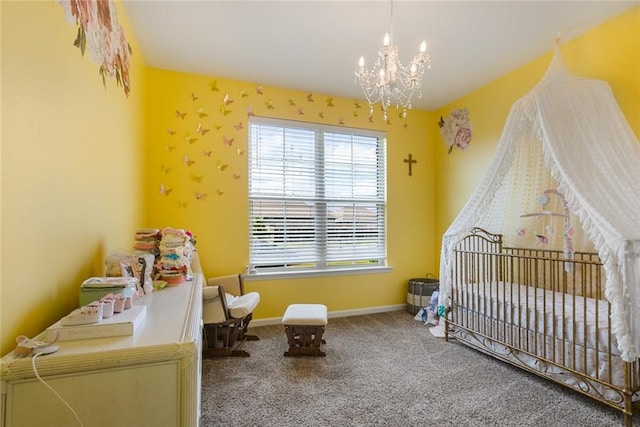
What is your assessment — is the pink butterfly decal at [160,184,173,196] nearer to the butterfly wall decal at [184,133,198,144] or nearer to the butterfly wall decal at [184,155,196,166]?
the butterfly wall decal at [184,155,196,166]

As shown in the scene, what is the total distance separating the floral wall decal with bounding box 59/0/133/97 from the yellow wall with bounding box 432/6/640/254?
341 cm

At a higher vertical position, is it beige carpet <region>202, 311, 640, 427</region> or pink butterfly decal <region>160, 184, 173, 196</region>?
pink butterfly decal <region>160, 184, 173, 196</region>

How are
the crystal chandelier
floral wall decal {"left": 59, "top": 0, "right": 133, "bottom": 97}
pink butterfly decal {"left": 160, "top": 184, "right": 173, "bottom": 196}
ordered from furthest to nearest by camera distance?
pink butterfly decal {"left": 160, "top": 184, "right": 173, "bottom": 196} → the crystal chandelier → floral wall decal {"left": 59, "top": 0, "right": 133, "bottom": 97}

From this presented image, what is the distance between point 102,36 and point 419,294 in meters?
3.67

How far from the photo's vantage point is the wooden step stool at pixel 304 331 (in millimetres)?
2547

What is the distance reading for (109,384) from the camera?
30.9 inches

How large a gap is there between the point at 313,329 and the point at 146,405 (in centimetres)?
192

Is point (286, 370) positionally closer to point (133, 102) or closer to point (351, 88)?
point (133, 102)

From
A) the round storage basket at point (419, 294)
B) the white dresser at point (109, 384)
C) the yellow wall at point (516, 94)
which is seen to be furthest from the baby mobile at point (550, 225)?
the white dresser at point (109, 384)

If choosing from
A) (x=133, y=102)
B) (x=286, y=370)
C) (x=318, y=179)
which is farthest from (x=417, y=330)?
(x=133, y=102)

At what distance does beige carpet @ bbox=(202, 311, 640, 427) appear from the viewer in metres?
1.75

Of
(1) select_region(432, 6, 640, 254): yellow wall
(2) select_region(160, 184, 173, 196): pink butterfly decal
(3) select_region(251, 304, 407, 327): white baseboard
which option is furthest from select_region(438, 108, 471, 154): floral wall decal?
(2) select_region(160, 184, 173, 196): pink butterfly decal

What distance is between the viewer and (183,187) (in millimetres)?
3141

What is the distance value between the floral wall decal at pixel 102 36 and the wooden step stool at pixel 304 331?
6.83 ft
